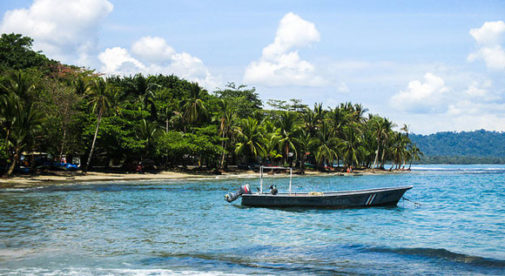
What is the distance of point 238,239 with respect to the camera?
1571 cm

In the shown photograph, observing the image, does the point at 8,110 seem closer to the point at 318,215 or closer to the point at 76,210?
the point at 76,210

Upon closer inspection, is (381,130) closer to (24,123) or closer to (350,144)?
(350,144)

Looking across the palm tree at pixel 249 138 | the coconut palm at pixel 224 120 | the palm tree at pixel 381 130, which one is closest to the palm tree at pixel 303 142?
the palm tree at pixel 249 138

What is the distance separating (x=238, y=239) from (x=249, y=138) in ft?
156

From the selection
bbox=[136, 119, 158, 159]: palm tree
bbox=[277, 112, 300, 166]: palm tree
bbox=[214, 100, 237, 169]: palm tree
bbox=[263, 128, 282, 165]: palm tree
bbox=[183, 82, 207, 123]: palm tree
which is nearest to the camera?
bbox=[136, 119, 158, 159]: palm tree

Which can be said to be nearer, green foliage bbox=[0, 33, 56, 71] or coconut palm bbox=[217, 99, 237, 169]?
green foliage bbox=[0, 33, 56, 71]

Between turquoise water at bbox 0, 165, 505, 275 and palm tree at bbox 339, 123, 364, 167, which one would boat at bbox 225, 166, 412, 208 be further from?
palm tree at bbox 339, 123, 364, 167

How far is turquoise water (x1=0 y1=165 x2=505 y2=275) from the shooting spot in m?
11.5

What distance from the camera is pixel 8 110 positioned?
33.9 m

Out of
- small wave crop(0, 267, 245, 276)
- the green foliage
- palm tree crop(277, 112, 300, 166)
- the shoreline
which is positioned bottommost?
small wave crop(0, 267, 245, 276)

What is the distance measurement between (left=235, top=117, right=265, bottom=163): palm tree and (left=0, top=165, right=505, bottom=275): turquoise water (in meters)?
35.0

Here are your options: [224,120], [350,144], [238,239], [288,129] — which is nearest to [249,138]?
[224,120]

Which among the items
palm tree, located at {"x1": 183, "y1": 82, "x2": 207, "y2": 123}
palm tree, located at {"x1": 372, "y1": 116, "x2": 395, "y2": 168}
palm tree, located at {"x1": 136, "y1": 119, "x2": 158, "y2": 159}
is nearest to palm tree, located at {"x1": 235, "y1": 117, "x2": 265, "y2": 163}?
palm tree, located at {"x1": 183, "y1": 82, "x2": 207, "y2": 123}

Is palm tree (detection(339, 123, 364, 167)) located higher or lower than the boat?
higher
